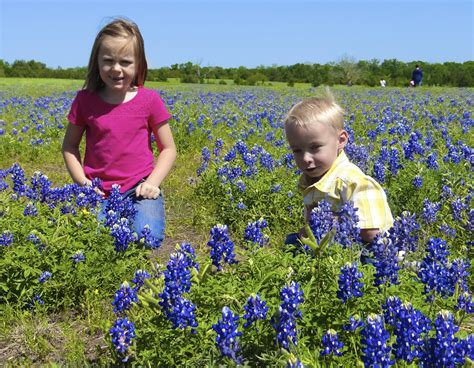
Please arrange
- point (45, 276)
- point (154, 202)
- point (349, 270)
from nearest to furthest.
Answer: point (349, 270) < point (45, 276) < point (154, 202)

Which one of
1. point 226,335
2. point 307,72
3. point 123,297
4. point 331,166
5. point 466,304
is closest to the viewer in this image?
point 226,335

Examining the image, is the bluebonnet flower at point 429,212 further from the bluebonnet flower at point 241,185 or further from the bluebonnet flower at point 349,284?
the bluebonnet flower at point 349,284

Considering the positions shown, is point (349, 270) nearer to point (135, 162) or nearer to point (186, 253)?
point (186, 253)

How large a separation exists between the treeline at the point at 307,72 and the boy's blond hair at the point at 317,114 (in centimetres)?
4535

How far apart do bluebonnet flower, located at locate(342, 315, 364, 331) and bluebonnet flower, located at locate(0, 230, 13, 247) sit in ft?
7.46

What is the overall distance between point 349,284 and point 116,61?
3.15 metres

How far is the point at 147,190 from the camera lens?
491 cm

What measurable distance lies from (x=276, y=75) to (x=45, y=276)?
55.8 m

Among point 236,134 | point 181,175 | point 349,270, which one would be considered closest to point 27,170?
point 181,175

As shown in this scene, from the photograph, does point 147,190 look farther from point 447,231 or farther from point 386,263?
point 386,263

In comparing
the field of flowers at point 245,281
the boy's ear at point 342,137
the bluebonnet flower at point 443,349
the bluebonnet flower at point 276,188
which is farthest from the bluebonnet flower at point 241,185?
the bluebonnet flower at point 443,349

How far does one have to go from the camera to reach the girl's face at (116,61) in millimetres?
4805

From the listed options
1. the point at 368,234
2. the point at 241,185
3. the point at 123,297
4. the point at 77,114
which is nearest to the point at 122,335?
the point at 123,297

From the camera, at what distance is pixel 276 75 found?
2279 inches
